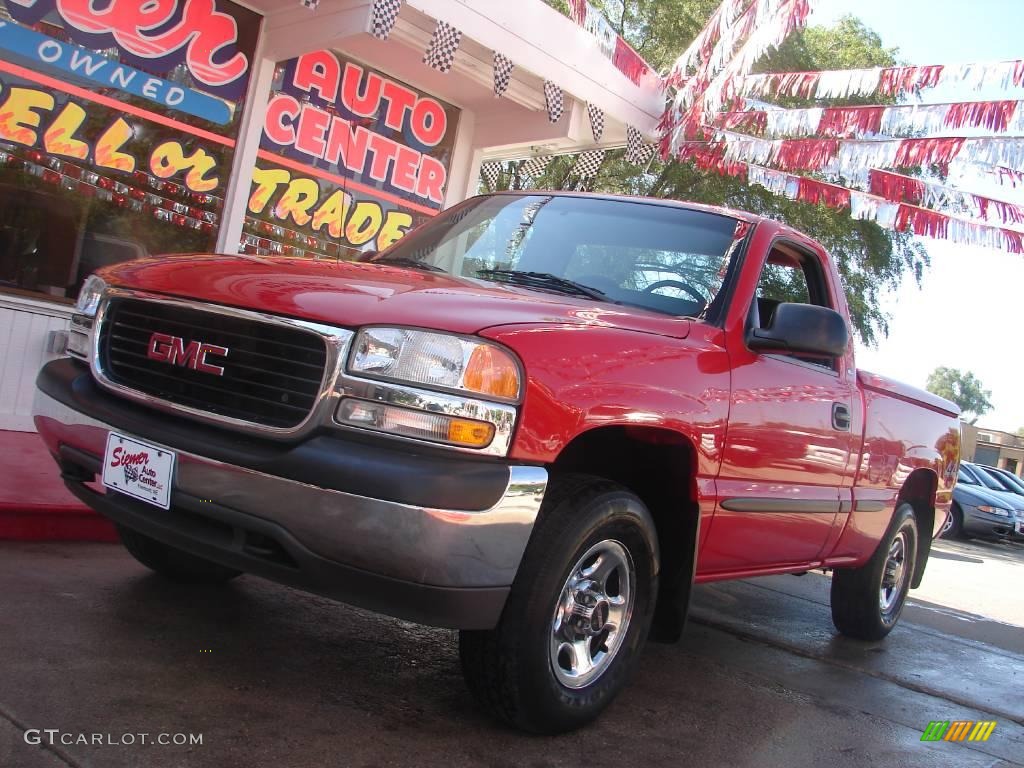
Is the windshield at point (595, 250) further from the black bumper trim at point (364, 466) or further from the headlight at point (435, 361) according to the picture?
the black bumper trim at point (364, 466)

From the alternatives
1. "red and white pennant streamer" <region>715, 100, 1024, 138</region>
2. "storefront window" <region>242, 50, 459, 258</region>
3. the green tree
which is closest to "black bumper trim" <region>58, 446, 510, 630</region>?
"storefront window" <region>242, 50, 459, 258</region>

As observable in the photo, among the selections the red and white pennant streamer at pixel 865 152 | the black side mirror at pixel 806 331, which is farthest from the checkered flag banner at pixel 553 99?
the black side mirror at pixel 806 331

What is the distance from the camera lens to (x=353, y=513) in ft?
8.06

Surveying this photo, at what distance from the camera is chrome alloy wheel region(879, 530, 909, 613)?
5.51 m

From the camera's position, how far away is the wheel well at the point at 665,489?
3.27 metres

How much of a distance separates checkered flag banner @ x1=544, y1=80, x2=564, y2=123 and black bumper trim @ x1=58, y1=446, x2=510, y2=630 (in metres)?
6.16

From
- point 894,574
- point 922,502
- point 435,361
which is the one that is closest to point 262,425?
point 435,361

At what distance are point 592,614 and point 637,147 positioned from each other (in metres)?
6.91

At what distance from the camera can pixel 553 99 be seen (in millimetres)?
8234

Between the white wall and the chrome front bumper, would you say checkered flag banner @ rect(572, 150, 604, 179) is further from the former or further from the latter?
the chrome front bumper

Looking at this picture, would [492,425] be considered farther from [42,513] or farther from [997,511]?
[997,511]

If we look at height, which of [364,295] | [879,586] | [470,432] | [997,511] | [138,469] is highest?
[364,295]

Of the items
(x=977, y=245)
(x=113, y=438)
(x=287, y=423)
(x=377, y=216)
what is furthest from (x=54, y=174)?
(x=977, y=245)

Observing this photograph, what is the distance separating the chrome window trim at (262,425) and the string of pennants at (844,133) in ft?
21.6
